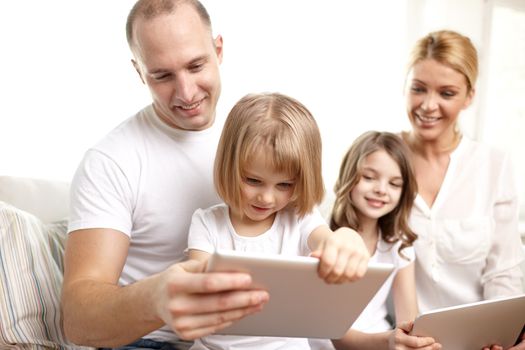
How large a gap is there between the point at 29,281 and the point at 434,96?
143 centimetres

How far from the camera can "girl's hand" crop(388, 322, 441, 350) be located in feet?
5.77

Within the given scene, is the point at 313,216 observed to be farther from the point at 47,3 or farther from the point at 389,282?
the point at 47,3

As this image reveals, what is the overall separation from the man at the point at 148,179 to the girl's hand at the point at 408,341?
58cm

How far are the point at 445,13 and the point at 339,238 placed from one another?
6.97 ft

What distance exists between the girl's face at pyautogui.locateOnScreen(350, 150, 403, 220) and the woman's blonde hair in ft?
1.39

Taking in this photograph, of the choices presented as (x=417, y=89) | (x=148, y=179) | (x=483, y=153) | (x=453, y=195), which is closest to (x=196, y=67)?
(x=148, y=179)

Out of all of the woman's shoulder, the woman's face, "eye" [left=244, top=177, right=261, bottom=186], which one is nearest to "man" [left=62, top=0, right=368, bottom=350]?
"eye" [left=244, top=177, right=261, bottom=186]

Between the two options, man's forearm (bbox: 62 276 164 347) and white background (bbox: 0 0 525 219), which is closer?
man's forearm (bbox: 62 276 164 347)

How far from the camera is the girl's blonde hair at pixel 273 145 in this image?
5.38 ft

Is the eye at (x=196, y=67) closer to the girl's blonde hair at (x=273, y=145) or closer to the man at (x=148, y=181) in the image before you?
the man at (x=148, y=181)

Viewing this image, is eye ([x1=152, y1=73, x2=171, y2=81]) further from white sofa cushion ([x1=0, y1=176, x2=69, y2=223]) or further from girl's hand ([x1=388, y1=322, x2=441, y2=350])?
girl's hand ([x1=388, y1=322, x2=441, y2=350])

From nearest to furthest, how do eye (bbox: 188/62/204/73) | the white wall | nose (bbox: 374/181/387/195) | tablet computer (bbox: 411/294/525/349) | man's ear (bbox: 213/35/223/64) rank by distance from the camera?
tablet computer (bbox: 411/294/525/349), eye (bbox: 188/62/204/73), man's ear (bbox: 213/35/223/64), nose (bbox: 374/181/387/195), the white wall

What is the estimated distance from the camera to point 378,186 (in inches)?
85.9

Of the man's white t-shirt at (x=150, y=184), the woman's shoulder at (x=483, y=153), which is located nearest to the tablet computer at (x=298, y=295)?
the man's white t-shirt at (x=150, y=184)
